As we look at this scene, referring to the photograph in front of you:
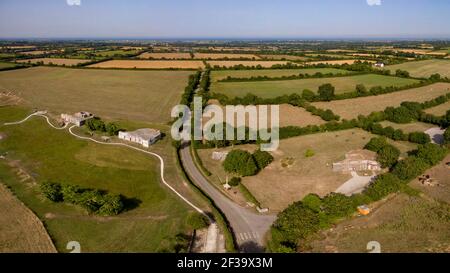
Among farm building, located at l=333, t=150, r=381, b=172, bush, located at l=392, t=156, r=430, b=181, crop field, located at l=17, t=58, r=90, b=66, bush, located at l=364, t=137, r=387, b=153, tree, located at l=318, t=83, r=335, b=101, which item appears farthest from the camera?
crop field, located at l=17, t=58, r=90, b=66

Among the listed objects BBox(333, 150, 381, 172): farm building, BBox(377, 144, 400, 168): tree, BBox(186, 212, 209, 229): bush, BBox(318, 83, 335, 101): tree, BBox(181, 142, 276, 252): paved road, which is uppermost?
BBox(318, 83, 335, 101): tree

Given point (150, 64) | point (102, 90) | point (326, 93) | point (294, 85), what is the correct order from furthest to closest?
point (150, 64) < point (294, 85) < point (102, 90) < point (326, 93)

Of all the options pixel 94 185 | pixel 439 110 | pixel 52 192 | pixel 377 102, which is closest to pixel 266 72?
pixel 377 102

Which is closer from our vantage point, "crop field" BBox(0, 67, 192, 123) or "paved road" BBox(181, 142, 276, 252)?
"paved road" BBox(181, 142, 276, 252)

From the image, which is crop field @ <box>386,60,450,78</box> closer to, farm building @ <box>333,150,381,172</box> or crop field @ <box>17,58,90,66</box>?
farm building @ <box>333,150,381,172</box>

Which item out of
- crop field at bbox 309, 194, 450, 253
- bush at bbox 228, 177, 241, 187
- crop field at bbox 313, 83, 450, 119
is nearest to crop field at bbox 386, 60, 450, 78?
crop field at bbox 313, 83, 450, 119

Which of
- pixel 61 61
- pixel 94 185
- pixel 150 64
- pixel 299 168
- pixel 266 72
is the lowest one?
pixel 94 185

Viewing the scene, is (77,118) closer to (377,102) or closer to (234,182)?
(234,182)
